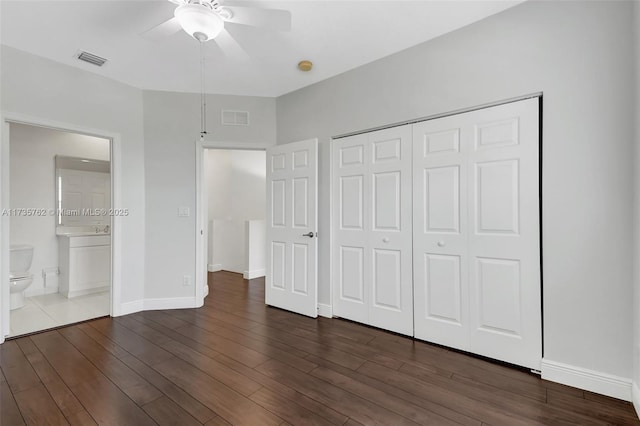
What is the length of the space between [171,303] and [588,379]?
390 centimetres

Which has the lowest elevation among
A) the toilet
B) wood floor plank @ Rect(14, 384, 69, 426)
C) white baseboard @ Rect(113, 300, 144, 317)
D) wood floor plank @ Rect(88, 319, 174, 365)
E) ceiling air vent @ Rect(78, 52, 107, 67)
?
wood floor plank @ Rect(88, 319, 174, 365)

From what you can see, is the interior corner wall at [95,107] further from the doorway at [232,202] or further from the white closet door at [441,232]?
the white closet door at [441,232]

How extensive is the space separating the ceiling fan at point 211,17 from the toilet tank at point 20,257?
345cm

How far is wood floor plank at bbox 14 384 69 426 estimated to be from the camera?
5.32 feet

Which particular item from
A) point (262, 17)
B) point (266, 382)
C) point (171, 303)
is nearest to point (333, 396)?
point (266, 382)

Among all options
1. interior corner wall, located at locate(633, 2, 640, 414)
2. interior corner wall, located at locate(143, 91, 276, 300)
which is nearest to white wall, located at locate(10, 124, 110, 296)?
interior corner wall, located at locate(143, 91, 276, 300)

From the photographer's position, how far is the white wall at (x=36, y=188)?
3912 mm

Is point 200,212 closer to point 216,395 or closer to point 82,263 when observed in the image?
point 82,263

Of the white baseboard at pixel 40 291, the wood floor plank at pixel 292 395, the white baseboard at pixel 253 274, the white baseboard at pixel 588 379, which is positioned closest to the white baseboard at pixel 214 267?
the white baseboard at pixel 253 274

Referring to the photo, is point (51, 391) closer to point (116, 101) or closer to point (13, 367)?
point (13, 367)

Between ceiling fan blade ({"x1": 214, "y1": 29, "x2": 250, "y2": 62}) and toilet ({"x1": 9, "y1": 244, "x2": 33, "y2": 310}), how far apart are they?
11.5 ft

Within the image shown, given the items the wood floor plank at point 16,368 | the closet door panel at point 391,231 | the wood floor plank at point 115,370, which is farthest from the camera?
the closet door panel at point 391,231

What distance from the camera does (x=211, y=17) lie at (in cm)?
183

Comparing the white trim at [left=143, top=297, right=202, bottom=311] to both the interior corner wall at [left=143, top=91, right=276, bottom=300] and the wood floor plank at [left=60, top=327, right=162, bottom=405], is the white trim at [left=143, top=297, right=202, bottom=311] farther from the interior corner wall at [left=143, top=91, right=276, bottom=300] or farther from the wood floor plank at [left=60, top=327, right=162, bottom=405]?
the wood floor plank at [left=60, top=327, right=162, bottom=405]
